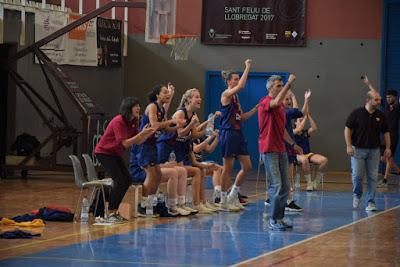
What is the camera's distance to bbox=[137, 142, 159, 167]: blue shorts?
44.1 ft

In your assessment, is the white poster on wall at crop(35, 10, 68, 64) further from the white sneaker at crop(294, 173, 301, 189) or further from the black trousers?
the black trousers

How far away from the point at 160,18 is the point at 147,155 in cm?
764

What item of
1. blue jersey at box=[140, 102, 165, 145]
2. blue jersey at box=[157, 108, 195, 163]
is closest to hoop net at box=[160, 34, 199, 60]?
blue jersey at box=[157, 108, 195, 163]

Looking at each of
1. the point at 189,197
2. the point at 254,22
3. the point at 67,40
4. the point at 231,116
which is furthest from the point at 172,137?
the point at 254,22

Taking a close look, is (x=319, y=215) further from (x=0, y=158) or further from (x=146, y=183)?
(x=0, y=158)

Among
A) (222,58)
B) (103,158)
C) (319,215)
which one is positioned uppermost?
(222,58)

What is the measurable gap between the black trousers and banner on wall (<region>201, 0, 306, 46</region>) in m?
13.3

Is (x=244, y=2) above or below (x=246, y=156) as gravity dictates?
above

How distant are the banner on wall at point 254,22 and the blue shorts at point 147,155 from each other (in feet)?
41.9

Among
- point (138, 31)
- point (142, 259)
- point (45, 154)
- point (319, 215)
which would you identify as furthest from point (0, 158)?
point (142, 259)

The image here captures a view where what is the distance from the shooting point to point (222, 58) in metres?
26.1

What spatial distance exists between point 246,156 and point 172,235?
128 inches

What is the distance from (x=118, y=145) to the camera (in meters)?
13.0

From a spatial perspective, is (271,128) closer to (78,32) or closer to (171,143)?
(171,143)
